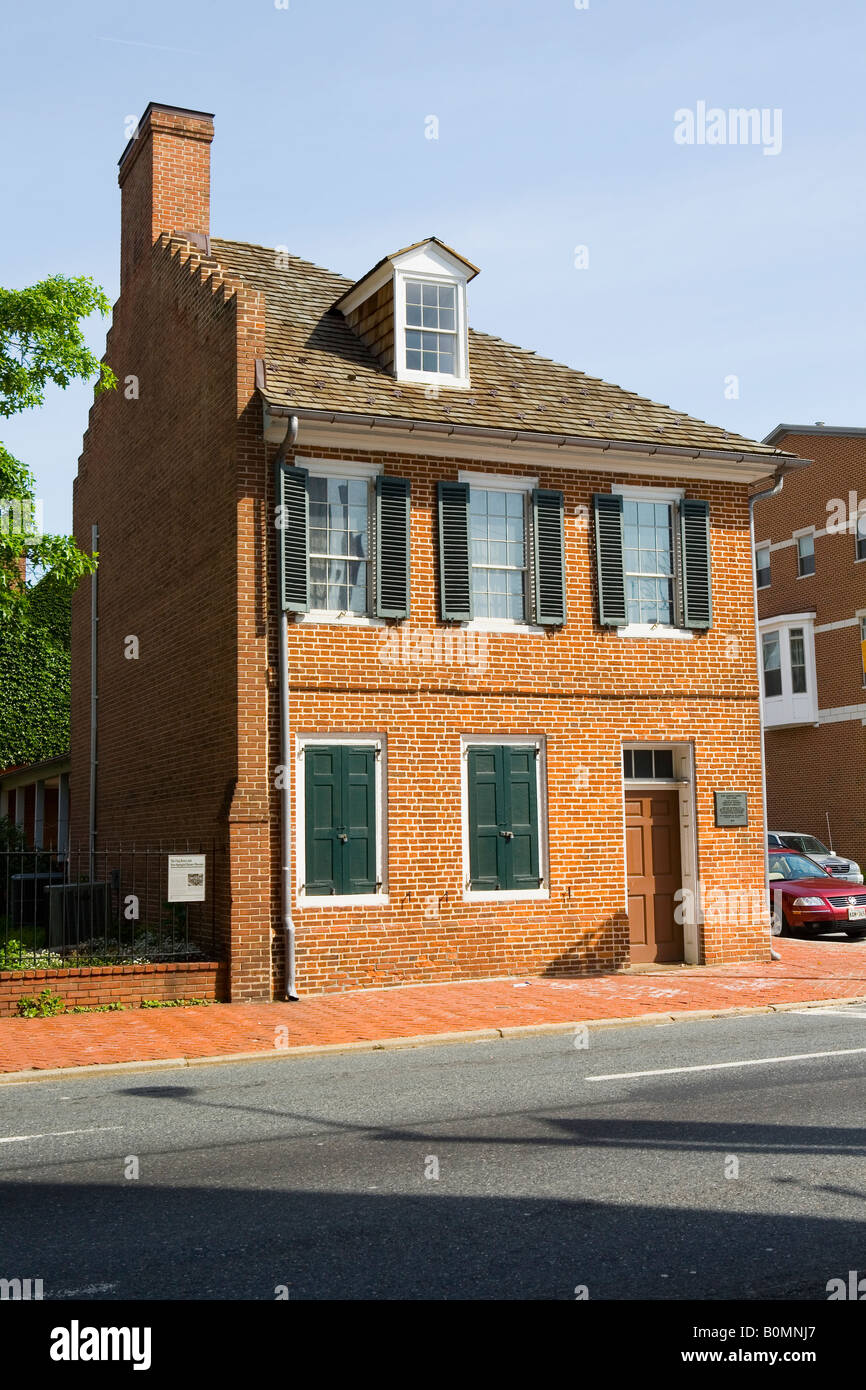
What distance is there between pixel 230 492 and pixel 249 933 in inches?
214

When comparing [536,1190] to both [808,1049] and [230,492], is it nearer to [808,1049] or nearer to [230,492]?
[808,1049]

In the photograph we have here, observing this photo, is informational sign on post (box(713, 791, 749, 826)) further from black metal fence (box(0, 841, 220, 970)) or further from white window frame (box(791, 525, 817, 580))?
white window frame (box(791, 525, 817, 580))

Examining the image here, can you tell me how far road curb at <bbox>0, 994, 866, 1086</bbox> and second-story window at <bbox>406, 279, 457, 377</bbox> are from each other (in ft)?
30.9

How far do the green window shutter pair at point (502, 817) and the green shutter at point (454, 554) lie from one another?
187 cm

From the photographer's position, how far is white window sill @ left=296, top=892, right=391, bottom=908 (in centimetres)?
1564

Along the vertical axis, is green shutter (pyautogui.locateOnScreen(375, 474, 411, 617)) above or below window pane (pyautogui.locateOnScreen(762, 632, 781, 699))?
below

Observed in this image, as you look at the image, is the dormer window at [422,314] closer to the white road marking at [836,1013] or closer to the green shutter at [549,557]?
the green shutter at [549,557]

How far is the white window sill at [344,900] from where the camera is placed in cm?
1564

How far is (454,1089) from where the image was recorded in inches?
377

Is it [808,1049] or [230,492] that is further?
[230,492]

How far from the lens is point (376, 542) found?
1645cm

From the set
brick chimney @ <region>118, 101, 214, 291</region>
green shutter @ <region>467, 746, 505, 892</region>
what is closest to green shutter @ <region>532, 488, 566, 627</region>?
green shutter @ <region>467, 746, 505, 892</region>

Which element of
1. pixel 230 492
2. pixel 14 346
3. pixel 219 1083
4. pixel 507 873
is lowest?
pixel 219 1083
